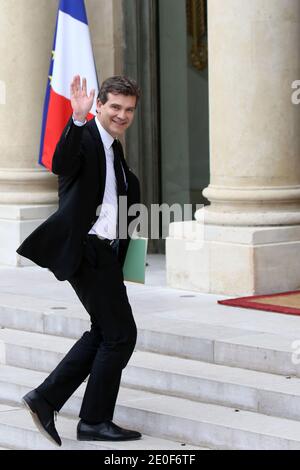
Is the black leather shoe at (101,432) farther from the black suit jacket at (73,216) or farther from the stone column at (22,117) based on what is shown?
the stone column at (22,117)

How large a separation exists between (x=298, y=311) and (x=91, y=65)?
3.53 m

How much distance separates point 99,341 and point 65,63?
506 cm

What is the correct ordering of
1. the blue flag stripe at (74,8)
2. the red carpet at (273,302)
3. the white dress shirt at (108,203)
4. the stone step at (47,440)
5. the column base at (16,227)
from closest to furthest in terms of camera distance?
the white dress shirt at (108,203) < the stone step at (47,440) < the red carpet at (273,302) < the blue flag stripe at (74,8) < the column base at (16,227)

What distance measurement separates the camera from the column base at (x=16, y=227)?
11414 mm

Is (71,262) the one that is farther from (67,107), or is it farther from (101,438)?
(67,107)

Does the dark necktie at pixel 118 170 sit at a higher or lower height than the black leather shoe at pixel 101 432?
higher

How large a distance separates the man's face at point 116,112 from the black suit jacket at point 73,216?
84 millimetres

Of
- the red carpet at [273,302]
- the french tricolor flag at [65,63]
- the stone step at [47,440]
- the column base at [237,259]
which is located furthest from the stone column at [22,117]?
the stone step at [47,440]

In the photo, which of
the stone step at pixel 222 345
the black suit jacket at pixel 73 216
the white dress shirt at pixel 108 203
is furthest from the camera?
the stone step at pixel 222 345

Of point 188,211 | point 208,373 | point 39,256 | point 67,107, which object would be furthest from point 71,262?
point 188,211

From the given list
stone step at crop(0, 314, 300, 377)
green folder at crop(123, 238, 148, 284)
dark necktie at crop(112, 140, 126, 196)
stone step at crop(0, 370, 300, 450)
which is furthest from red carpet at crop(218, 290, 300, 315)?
dark necktie at crop(112, 140, 126, 196)

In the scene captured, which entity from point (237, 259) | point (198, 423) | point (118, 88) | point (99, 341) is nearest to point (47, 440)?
point (99, 341)

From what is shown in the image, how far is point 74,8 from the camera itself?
11062 mm
